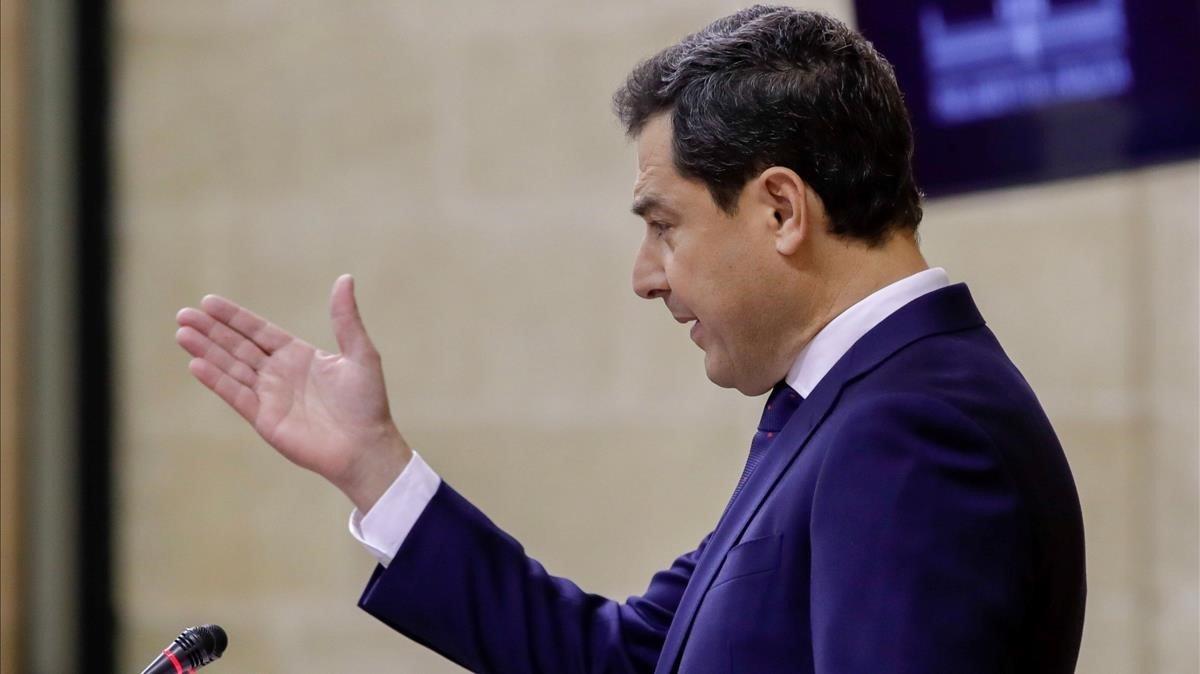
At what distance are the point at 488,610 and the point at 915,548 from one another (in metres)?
0.76

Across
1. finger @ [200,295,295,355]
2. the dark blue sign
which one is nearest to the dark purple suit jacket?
finger @ [200,295,295,355]

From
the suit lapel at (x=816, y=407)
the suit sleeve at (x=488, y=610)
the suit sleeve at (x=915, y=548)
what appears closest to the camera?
the suit sleeve at (x=915, y=548)

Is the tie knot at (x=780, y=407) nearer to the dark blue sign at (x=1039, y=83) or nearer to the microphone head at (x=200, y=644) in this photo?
the microphone head at (x=200, y=644)

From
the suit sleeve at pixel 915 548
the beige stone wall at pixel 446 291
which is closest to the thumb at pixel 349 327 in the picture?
the suit sleeve at pixel 915 548

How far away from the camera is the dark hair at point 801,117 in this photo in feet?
4.75

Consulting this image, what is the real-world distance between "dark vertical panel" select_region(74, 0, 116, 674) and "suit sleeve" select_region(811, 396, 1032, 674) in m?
2.69

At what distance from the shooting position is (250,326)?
1.90 metres

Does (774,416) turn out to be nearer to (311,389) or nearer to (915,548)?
(915,548)

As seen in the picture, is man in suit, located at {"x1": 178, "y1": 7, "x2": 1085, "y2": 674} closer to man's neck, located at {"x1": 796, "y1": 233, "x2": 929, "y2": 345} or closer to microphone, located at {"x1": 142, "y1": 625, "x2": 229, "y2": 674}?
man's neck, located at {"x1": 796, "y1": 233, "x2": 929, "y2": 345}

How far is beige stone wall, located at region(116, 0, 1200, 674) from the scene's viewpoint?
2812mm

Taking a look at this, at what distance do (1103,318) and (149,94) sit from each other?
7.63 feet

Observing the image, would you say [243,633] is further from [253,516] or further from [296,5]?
[296,5]

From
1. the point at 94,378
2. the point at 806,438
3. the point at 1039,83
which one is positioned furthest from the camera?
the point at 94,378

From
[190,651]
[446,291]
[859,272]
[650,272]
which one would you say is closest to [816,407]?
[859,272]
